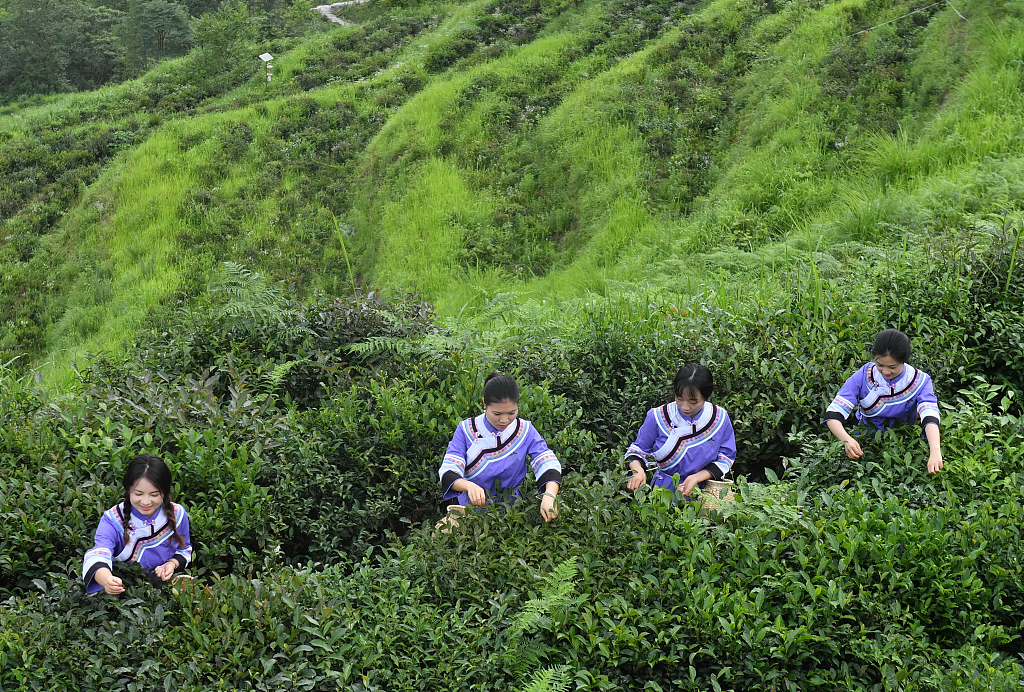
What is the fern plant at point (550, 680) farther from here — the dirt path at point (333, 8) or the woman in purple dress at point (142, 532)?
the dirt path at point (333, 8)

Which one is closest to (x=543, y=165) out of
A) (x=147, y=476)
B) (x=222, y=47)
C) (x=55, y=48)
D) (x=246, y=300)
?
(x=246, y=300)

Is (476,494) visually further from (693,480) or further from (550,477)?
(693,480)

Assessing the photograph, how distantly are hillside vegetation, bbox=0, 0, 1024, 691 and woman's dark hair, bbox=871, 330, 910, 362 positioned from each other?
0.62 m

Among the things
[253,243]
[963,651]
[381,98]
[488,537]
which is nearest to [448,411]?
[488,537]

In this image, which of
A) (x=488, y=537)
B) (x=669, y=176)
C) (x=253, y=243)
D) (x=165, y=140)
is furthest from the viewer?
(x=165, y=140)

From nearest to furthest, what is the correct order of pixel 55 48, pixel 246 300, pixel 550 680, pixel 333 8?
pixel 550 680 < pixel 246 300 < pixel 333 8 < pixel 55 48

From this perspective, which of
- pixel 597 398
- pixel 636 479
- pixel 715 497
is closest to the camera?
pixel 715 497

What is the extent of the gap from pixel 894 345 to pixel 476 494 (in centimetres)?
271

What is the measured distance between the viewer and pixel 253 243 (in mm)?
14828

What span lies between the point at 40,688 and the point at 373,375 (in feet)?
11.0

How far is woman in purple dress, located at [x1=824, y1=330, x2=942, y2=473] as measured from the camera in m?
4.85

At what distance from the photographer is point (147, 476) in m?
4.34

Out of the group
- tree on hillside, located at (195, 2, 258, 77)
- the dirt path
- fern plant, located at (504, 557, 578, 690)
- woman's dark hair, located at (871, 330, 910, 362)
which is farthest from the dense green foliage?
the dirt path

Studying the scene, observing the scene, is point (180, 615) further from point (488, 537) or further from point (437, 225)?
point (437, 225)
